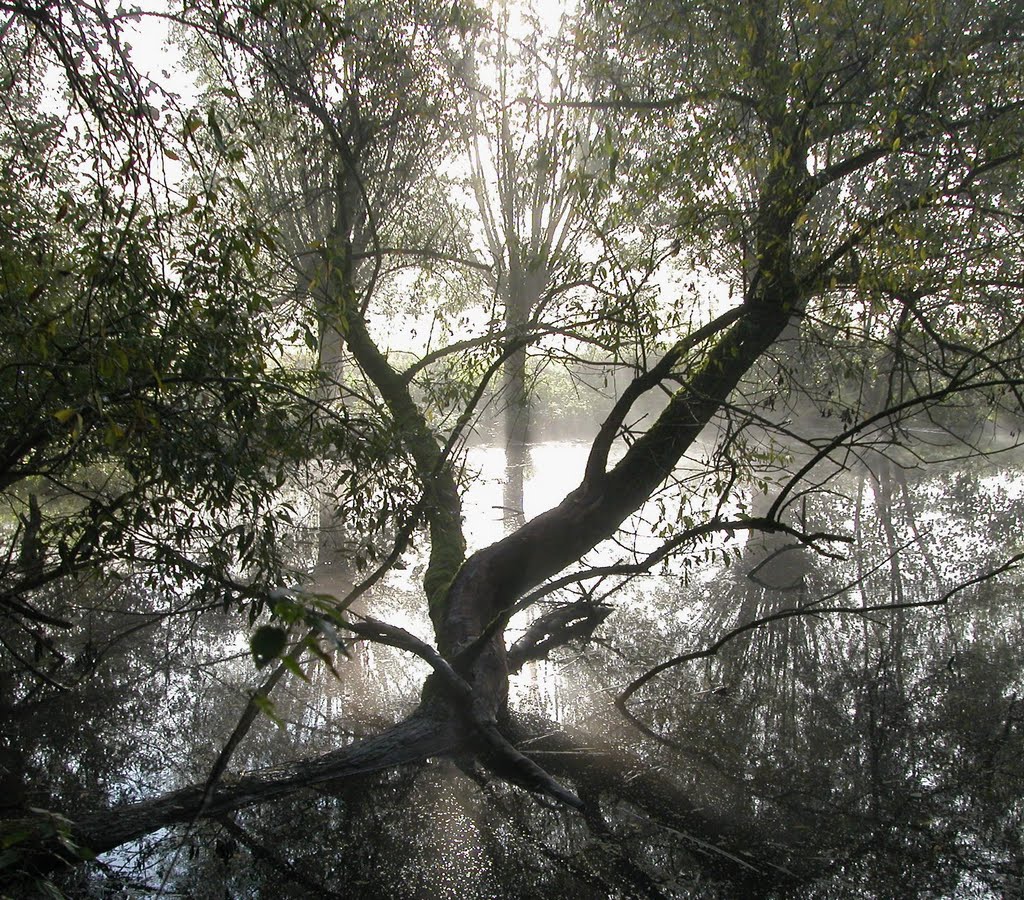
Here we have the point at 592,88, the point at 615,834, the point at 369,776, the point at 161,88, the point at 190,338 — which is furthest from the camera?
the point at 592,88

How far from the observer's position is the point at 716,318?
5.48 meters

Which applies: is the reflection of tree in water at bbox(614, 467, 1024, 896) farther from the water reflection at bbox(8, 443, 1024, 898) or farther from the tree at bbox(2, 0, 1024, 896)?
the tree at bbox(2, 0, 1024, 896)

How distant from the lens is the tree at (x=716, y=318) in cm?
385

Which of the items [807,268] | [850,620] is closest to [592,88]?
[807,268]

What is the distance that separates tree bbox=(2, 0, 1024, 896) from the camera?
3.85 metres

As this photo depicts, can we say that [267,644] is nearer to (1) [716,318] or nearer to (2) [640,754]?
(2) [640,754]

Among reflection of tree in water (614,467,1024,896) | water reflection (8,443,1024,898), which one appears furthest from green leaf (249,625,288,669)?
reflection of tree in water (614,467,1024,896)

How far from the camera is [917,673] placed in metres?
5.54

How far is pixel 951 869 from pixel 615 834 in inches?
54.9

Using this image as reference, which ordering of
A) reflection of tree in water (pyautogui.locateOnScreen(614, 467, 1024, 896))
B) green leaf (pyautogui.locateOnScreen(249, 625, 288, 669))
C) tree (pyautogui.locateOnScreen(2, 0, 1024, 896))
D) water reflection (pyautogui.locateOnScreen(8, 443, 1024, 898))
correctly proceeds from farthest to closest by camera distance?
1. tree (pyautogui.locateOnScreen(2, 0, 1024, 896))
2. reflection of tree in water (pyautogui.locateOnScreen(614, 467, 1024, 896))
3. water reflection (pyautogui.locateOnScreen(8, 443, 1024, 898))
4. green leaf (pyautogui.locateOnScreen(249, 625, 288, 669))

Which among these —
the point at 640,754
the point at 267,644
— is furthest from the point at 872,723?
the point at 267,644

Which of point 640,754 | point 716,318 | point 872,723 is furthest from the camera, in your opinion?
point 716,318

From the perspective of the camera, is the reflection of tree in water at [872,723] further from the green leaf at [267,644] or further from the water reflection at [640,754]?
the green leaf at [267,644]

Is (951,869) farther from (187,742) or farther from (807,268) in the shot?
(187,742)
